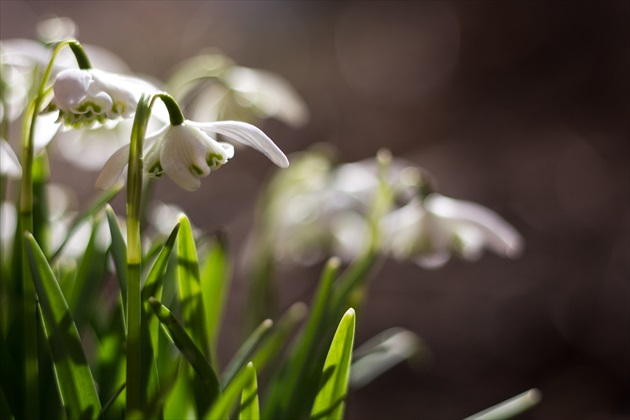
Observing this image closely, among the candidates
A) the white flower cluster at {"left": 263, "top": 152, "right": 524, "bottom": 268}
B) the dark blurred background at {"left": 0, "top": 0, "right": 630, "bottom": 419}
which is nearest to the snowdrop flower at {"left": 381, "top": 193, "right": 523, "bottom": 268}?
the white flower cluster at {"left": 263, "top": 152, "right": 524, "bottom": 268}

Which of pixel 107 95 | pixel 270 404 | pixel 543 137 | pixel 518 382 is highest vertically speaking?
pixel 107 95

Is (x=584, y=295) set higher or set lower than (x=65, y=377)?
lower

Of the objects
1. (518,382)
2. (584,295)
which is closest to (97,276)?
(518,382)

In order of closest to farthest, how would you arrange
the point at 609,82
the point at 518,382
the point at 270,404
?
the point at 270,404 → the point at 518,382 → the point at 609,82

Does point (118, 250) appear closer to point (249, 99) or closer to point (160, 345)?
point (160, 345)

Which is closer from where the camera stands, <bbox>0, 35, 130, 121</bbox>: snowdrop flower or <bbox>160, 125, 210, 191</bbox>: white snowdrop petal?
<bbox>160, 125, 210, 191</bbox>: white snowdrop petal

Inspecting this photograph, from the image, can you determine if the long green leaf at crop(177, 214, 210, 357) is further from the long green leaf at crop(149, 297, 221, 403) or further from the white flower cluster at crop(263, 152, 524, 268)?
the white flower cluster at crop(263, 152, 524, 268)

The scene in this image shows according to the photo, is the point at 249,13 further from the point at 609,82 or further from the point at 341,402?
the point at 341,402
